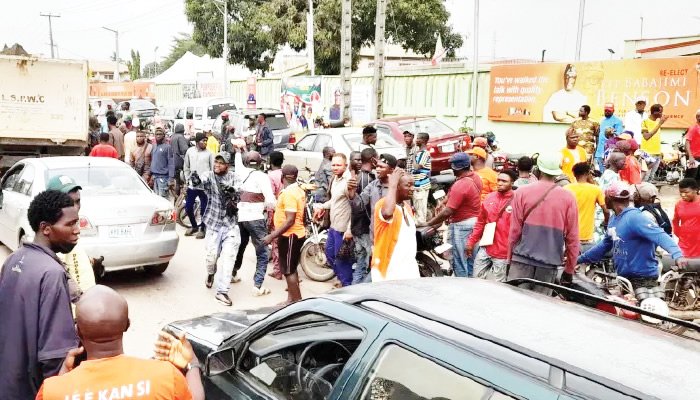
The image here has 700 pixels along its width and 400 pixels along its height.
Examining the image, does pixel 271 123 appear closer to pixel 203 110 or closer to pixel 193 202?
pixel 203 110

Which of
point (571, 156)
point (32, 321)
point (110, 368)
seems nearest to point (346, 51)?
point (571, 156)

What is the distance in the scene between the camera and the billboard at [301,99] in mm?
26219

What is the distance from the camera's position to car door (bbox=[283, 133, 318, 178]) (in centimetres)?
1359

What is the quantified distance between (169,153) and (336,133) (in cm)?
336

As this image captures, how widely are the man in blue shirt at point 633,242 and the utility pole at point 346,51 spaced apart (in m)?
12.1

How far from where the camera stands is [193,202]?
35.7 feet

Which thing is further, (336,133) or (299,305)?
(336,133)

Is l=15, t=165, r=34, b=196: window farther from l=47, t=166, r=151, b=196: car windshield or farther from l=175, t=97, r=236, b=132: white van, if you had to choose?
l=175, t=97, r=236, b=132: white van

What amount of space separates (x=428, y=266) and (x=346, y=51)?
1104cm

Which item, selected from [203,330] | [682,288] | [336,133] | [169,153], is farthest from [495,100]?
[203,330]

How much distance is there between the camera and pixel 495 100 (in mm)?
19125

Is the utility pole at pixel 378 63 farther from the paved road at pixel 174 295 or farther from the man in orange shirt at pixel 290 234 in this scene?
the man in orange shirt at pixel 290 234

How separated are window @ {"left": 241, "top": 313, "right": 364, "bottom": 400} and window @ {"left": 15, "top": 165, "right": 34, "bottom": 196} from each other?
234 inches

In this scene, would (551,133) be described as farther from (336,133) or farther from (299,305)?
(299,305)
